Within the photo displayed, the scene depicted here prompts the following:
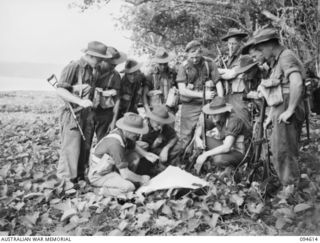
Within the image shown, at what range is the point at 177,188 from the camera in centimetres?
398

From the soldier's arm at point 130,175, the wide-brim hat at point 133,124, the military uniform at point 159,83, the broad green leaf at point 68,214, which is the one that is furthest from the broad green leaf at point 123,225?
the military uniform at point 159,83

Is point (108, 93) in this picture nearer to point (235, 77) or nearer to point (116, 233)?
point (235, 77)

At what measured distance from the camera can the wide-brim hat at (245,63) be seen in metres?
4.55

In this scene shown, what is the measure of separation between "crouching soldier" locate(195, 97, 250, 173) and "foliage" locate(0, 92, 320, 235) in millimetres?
215

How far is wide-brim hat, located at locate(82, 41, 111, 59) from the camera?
4.32 m

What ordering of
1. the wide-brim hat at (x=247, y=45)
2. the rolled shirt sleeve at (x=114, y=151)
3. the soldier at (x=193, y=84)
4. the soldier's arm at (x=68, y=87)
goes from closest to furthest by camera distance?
the wide-brim hat at (x=247, y=45) → the rolled shirt sleeve at (x=114, y=151) → the soldier's arm at (x=68, y=87) → the soldier at (x=193, y=84)

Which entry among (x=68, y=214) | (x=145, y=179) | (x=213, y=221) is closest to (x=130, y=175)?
(x=145, y=179)

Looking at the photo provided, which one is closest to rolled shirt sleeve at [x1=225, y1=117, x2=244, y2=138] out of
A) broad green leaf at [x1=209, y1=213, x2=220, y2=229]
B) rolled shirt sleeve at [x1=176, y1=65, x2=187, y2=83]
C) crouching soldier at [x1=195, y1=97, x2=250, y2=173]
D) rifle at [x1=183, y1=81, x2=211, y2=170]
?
crouching soldier at [x1=195, y1=97, x2=250, y2=173]

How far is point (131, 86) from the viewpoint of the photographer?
511 centimetres

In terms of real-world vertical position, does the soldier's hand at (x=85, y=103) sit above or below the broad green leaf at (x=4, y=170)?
above

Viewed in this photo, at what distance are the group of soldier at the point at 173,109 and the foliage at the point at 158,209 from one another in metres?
0.22

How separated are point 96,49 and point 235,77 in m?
1.43

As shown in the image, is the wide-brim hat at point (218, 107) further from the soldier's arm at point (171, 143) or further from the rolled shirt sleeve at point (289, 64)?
the rolled shirt sleeve at point (289, 64)

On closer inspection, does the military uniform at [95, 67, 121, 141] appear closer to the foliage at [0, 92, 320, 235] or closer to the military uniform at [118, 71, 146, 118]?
the military uniform at [118, 71, 146, 118]
